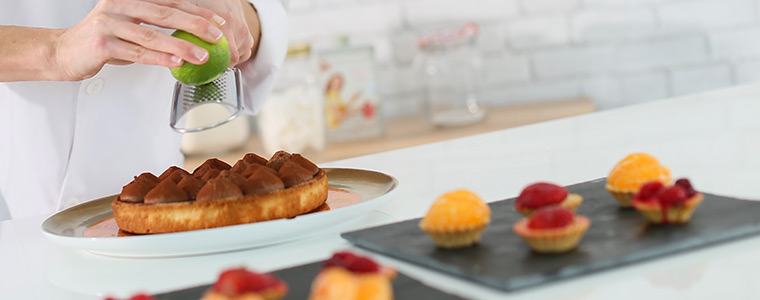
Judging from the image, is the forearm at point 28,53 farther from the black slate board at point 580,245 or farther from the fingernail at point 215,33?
the black slate board at point 580,245

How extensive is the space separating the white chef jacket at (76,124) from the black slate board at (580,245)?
0.84 m

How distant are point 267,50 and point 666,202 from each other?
103 cm

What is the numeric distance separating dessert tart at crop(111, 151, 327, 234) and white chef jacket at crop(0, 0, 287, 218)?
0.62 metres

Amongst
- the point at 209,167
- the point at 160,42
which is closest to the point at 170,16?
the point at 160,42

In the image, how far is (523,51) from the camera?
9.74 feet

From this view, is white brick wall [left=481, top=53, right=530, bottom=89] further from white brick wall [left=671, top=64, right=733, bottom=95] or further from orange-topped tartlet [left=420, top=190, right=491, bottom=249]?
orange-topped tartlet [left=420, top=190, right=491, bottom=249]

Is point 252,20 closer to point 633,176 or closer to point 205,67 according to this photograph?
point 205,67

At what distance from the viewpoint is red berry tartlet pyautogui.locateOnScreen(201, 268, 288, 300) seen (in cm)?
55

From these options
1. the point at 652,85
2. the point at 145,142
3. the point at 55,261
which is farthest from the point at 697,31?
the point at 55,261

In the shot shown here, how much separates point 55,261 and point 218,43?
29 cm

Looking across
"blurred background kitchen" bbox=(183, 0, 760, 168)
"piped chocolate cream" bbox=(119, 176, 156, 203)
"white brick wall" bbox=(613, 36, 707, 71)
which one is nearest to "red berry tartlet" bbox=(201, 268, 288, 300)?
"piped chocolate cream" bbox=(119, 176, 156, 203)

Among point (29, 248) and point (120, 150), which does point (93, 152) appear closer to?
point (120, 150)

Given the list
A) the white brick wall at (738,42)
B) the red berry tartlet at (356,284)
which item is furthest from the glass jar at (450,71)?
the red berry tartlet at (356,284)

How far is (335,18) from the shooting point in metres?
2.88
